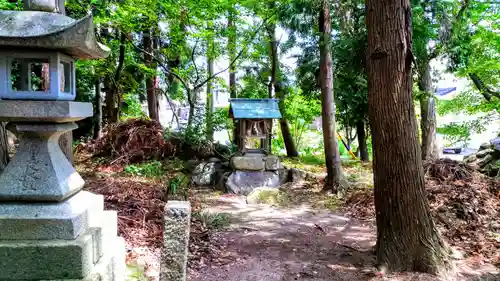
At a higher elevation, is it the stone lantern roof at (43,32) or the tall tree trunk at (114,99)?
the tall tree trunk at (114,99)

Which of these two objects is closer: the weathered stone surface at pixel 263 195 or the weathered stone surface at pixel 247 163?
the weathered stone surface at pixel 263 195

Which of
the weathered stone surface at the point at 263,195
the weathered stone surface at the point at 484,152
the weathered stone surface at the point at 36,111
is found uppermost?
the weathered stone surface at the point at 36,111

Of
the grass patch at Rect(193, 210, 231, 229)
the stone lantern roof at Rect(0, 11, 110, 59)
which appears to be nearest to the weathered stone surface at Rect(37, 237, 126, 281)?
the stone lantern roof at Rect(0, 11, 110, 59)

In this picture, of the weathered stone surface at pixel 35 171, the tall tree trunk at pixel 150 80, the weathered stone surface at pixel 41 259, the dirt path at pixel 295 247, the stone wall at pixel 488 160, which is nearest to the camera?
the weathered stone surface at pixel 41 259

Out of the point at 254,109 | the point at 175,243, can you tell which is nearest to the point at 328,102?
the point at 254,109

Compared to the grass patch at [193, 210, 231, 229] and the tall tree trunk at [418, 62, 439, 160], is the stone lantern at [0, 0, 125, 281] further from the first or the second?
the tall tree trunk at [418, 62, 439, 160]

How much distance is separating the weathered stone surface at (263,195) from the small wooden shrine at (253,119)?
4.69ft

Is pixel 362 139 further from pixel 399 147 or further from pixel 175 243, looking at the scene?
pixel 175 243

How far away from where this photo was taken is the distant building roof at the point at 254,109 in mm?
8523

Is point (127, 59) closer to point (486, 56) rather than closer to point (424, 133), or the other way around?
point (424, 133)

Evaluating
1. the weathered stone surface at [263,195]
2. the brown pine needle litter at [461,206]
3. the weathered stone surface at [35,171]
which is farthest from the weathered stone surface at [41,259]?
the weathered stone surface at [263,195]

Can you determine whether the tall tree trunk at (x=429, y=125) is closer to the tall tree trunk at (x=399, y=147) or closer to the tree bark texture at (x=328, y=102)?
the tree bark texture at (x=328, y=102)

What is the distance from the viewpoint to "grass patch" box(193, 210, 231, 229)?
5.52m

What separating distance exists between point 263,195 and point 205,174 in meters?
1.98
